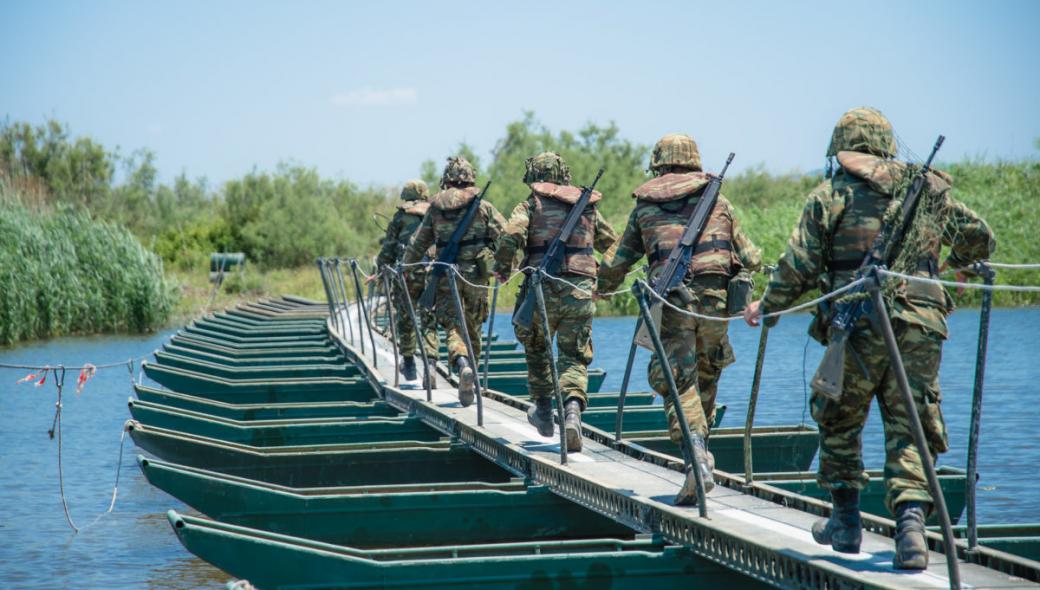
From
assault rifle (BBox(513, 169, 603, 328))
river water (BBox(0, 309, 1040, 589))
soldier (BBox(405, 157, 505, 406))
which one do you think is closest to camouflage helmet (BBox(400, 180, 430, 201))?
soldier (BBox(405, 157, 505, 406))

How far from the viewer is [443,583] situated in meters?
6.37

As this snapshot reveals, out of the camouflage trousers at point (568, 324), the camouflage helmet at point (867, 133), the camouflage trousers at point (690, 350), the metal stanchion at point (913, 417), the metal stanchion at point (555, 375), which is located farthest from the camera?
the camouflage trousers at point (568, 324)

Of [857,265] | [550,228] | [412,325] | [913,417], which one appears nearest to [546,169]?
[550,228]

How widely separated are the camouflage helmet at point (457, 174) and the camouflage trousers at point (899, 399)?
6.56m

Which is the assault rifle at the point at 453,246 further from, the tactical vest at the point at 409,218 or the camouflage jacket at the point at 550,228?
the tactical vest at the point at 409,218

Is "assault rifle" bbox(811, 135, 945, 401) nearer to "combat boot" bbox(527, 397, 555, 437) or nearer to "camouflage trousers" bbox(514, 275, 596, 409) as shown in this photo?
"camouflage trousers" bbox(514, 275, 596, 409)

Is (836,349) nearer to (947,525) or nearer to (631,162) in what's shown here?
(947,525)

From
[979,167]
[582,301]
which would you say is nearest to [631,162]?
[979,167]

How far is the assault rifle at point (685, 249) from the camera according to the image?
277 inches

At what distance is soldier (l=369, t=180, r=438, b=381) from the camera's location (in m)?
13.5

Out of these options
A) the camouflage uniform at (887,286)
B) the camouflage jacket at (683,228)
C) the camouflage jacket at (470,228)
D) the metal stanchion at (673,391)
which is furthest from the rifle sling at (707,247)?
the camouflage jacket at (470,228)

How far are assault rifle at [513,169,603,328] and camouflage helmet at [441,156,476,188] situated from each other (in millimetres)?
2840

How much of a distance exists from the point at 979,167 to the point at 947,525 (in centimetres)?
3634

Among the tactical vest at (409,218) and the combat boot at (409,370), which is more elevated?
the tactical vest at (409,218)
